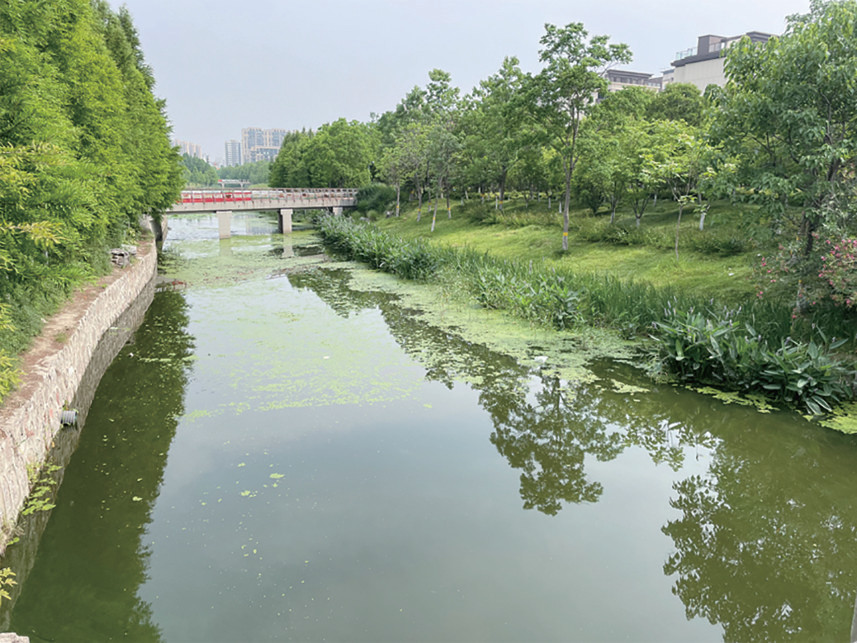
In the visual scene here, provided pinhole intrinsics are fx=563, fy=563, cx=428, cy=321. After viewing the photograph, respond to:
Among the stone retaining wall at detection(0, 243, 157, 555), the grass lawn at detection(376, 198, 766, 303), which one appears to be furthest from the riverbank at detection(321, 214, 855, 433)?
the stone retaining wall at detection(0, 243, 157, 555)

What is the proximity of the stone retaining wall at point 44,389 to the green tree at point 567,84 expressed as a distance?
1361 centimetres

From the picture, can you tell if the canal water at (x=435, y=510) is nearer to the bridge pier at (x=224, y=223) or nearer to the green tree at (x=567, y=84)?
the green tree at (x=567, y=84)

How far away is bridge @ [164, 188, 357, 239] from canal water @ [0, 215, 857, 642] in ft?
84.4

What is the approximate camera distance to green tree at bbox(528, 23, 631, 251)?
659 inches

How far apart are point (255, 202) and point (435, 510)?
3398 centimetres

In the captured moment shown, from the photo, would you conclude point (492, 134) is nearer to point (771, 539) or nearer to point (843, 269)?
point (843, 269)

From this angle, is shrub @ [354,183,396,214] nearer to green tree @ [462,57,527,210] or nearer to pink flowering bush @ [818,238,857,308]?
green tree @ [462,57,527,210]

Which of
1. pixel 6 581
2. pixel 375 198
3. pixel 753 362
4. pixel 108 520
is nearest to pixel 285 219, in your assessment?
pixel 375 198

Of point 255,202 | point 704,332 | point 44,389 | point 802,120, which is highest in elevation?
point 802,120

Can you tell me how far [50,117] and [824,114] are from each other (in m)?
12.1

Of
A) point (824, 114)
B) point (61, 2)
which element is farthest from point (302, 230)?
point (824, 114)

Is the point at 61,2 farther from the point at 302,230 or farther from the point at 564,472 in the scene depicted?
the point at 302,230

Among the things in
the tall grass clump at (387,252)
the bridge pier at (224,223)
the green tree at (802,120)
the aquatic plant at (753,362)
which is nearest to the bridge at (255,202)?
the bridge pier at (224,223)

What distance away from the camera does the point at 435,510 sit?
5785mm
